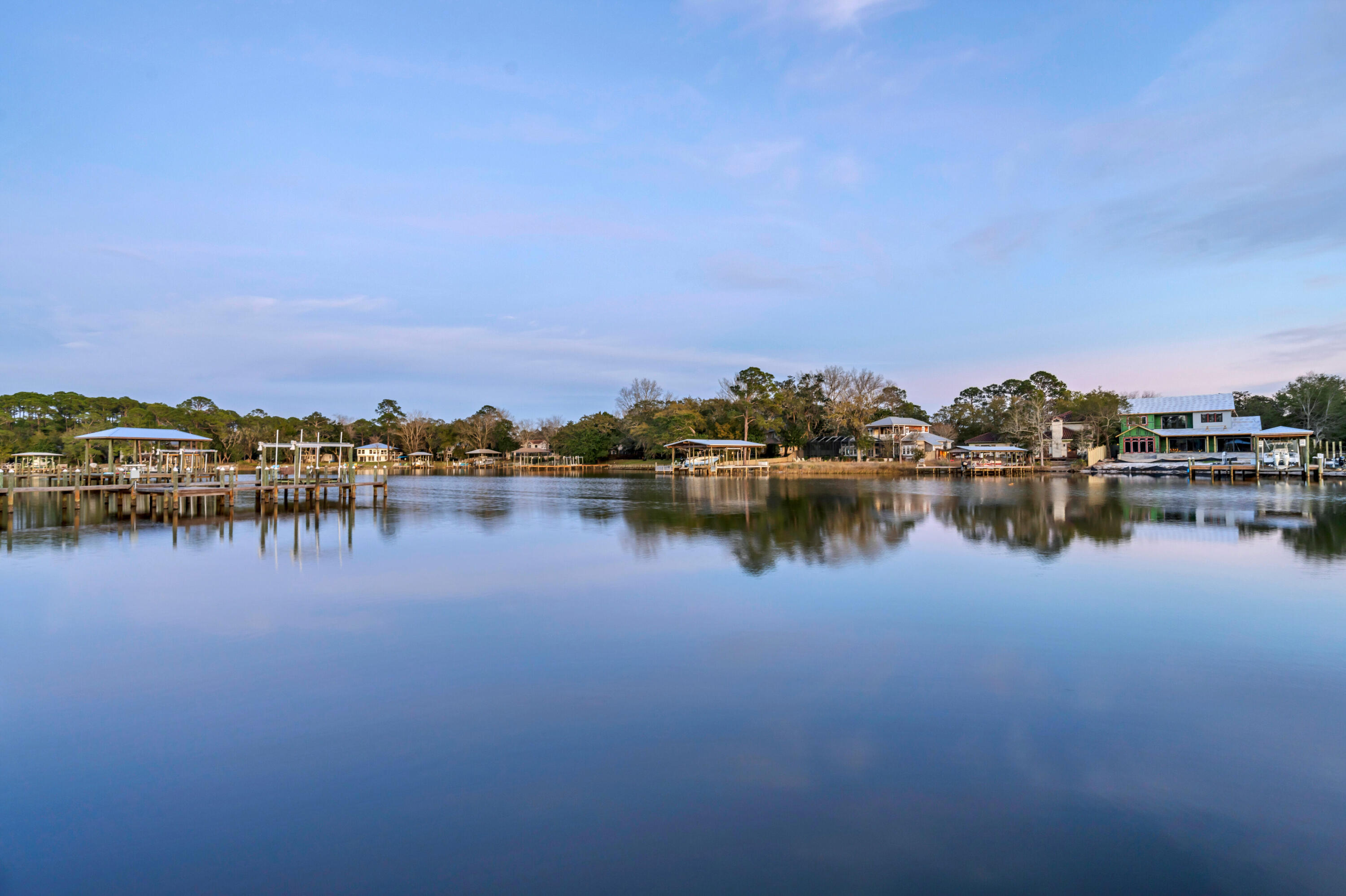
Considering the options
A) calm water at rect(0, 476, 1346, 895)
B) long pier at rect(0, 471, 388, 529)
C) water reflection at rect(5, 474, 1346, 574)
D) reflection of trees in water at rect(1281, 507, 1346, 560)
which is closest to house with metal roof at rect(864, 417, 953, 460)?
water reflection at rect(5, 474, 1346, 574)

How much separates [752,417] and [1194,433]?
88.8 feet

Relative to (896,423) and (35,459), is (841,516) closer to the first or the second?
(896,423)

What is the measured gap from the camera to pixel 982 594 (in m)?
9.02

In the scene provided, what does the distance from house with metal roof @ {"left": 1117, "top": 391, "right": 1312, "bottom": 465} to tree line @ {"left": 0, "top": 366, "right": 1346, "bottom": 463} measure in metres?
2.18

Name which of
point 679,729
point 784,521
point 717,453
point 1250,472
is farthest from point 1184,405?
Answer: point 679,729

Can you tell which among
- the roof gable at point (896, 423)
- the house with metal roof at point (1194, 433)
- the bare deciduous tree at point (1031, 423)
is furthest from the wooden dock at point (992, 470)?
the roof gable at point (896, 423)

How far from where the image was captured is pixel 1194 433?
38.3 m

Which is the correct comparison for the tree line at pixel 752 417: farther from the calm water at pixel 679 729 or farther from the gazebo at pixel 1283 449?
the calm water at pixel 679 729

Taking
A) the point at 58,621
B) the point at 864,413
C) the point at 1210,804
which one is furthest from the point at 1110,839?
the point at 864,413

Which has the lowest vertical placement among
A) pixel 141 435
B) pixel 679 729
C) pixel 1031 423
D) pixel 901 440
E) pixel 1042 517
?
pixel 679 729

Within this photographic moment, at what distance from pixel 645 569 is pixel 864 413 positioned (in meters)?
40.8

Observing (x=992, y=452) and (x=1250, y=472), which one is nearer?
(x=1250, y=472)

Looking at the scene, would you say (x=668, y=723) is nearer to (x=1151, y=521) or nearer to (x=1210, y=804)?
(x=1210, y=804)

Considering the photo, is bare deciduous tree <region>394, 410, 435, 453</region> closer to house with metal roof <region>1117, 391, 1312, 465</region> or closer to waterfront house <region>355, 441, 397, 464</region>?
waterfront house <region>355, 441, 397, 464</region>
